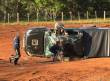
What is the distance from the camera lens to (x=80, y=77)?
18.8 meters

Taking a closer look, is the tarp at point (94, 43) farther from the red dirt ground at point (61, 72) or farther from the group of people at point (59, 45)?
the red dirt ground at point (61, 72)

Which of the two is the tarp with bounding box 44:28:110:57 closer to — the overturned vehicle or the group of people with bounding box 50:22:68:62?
the overturned vehicle

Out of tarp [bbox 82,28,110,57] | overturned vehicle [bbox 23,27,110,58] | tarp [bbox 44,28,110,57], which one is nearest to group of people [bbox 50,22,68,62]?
overturned vehicle [bbox 23,27,110,58]

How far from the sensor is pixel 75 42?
2642 centimetres

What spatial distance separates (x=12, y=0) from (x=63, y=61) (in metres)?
45.8

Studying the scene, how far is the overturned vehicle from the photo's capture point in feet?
86.9

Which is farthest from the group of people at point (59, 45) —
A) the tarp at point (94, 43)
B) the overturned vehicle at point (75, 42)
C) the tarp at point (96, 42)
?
the tarp at point (96, 42)

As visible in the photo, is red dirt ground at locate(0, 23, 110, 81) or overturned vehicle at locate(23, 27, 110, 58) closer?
red dirt ground at locate(0, 23, 110, 81)

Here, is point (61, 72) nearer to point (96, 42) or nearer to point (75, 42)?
point (75, 42)

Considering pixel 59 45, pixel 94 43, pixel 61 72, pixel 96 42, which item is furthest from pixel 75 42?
pixel 61 72

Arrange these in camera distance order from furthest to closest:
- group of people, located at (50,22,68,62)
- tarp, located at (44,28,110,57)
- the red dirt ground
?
tarp, located at (44,28,110,57)
group of people, located at (50,22,68,62)
the red dirt ground

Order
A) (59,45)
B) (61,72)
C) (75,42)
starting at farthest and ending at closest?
1. (75,42)
2. (59,45)
3. (61,72)

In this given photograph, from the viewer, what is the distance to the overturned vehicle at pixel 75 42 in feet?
86.9

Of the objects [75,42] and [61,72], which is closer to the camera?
[61,72]
